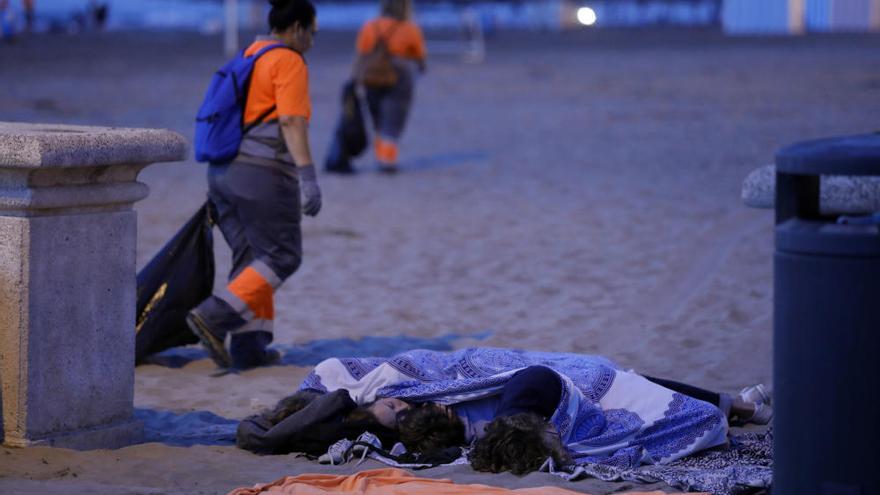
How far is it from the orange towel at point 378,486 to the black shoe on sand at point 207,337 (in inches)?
83.8

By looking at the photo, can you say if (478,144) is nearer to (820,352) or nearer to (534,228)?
(534,228)

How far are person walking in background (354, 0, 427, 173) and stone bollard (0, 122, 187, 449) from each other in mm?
9502

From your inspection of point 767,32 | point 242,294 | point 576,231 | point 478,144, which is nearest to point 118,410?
point 242,294

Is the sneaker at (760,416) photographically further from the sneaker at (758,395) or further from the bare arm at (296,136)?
the bare arm at (296,136)

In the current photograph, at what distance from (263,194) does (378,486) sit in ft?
7.75

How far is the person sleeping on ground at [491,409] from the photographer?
4930 millimetres

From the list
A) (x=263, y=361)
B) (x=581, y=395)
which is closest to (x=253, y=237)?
(x=263, y=361)

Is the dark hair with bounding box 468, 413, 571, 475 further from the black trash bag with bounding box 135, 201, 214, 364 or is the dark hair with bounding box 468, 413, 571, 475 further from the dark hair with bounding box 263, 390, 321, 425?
the black trash bag with bounding box 135, 201, 214, 364

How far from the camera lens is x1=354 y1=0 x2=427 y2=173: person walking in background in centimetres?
1477

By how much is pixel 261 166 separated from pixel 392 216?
5541 mm

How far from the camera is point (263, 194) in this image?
664 cm

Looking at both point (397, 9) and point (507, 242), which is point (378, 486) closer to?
point (507, 242)

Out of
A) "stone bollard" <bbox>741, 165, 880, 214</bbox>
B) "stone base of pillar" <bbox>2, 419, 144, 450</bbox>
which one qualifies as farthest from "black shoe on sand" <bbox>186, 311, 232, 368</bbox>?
"stone bollard" <bbox>741, 165, 880, 214</bbox>

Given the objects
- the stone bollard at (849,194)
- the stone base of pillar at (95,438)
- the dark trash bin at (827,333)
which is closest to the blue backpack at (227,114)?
the stone base of pillar at (95,438)
